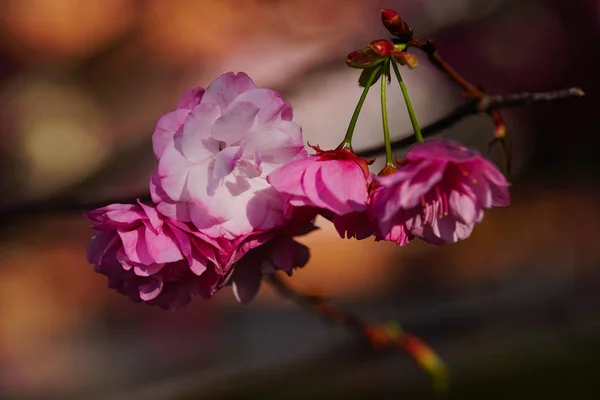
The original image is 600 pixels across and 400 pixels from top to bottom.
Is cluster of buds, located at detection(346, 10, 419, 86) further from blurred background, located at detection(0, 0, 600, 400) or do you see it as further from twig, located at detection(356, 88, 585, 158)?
blurred background, located at detection(0, 0, 600, 400)

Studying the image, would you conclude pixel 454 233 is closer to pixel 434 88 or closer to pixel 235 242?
pixel 235 242

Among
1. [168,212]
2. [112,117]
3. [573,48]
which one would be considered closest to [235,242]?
[168,212]

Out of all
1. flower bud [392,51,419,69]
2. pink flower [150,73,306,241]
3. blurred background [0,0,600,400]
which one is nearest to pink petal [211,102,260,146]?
pink flower [150,73,306,241]

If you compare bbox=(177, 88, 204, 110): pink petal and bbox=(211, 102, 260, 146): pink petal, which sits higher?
bbox=(177, 88, 204, 110): pink petal

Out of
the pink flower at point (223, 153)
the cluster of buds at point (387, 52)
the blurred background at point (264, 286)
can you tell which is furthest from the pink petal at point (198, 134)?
the blurred background at point (264, 286)

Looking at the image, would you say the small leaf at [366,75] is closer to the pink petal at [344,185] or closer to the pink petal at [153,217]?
the pink petal at [344,185]

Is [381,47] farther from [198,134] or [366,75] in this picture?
[198,134]
